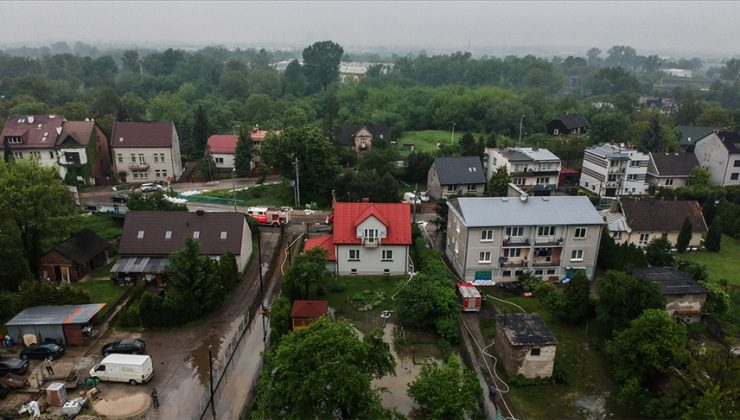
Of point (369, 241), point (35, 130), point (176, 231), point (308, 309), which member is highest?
point (35, 130)

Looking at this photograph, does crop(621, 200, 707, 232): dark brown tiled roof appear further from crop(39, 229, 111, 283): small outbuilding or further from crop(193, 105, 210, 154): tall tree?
crop(193, 105, 210, 154): tall tree

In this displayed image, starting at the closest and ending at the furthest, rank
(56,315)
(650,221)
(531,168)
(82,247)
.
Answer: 1. (56,315)
2. (82,247)
3. (650,221)
4. (531,168)

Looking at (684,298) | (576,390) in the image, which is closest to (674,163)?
(684,298)

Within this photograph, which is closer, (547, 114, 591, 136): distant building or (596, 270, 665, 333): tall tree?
(596, 270, 665, 333): tall tree

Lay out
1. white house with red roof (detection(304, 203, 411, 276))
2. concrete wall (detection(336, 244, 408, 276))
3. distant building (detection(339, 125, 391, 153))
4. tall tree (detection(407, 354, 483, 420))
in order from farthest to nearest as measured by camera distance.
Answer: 1. distant building (detection(339, 125, 391, 153))
2. concrete wall (detection(336, 244, 408, 276))
3. white house with red roof (detection(304, 203, 411, 276))
4. tall tree (detection(407, 354, 483, 420))

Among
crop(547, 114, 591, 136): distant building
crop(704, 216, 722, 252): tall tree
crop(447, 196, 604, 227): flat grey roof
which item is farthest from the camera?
crop(547, 114, 591, 136): distant building

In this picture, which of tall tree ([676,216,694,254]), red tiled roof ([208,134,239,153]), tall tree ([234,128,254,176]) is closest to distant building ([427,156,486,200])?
tall tree ([676,216,694,254])

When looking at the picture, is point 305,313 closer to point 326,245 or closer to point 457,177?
point 326,245

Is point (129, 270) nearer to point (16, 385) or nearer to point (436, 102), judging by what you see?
point (16, 385)
